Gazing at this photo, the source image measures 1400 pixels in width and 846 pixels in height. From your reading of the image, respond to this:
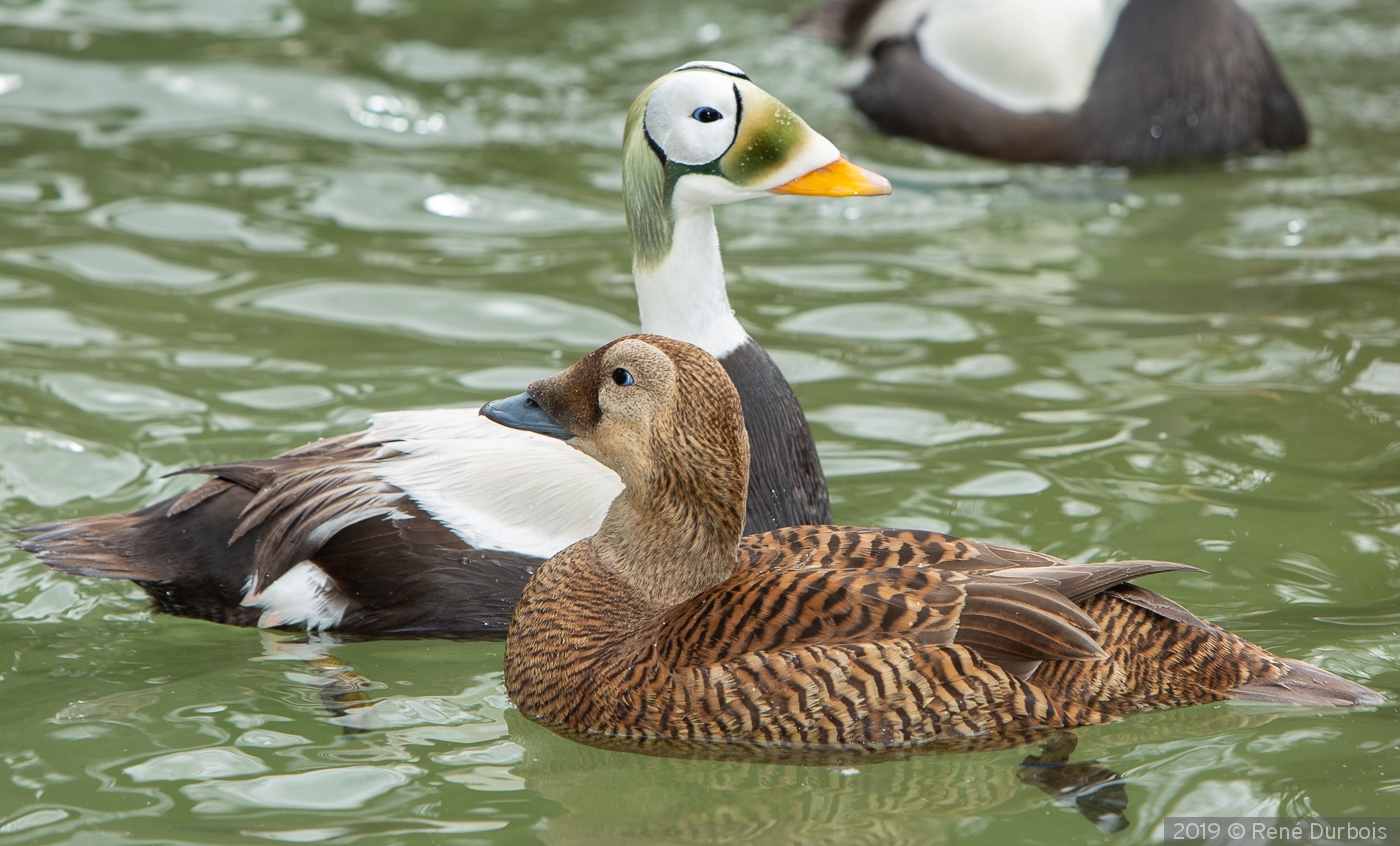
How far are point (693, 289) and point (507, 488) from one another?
69cm

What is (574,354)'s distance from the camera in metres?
5.80

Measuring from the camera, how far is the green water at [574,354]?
3430 mm

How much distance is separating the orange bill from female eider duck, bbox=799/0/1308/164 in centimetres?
346

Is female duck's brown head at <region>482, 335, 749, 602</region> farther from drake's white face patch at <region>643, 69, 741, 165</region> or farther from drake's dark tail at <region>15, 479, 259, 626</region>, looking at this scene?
drake's dark tail at <region>15, 479, 259, 626</region>

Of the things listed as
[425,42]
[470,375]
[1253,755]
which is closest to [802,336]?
[470,375]

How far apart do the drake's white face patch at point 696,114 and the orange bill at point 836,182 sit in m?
0.20

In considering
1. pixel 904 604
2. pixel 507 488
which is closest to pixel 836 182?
pixel 507 488

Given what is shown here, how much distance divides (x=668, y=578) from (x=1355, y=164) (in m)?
5.07

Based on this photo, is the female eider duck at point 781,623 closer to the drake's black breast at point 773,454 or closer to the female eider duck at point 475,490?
the female eider duck at point 475,490

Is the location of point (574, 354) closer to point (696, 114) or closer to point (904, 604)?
point (696, 114)

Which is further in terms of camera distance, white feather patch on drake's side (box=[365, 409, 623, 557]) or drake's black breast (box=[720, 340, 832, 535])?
drake's black breast (box=[720, 340, 832, 535])

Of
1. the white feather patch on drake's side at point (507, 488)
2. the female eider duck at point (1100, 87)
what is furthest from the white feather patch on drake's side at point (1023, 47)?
the white feather patch on drake's side at point (507, 488)

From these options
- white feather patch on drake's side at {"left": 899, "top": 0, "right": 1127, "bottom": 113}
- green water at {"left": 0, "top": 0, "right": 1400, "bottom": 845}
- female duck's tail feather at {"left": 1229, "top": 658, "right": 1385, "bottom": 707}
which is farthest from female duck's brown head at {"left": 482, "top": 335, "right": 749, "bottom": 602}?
white feather patch on drake's side at {"left": 899, "top": 0, "right": 1127, "bottom": 113}

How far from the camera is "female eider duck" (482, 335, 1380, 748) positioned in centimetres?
341
